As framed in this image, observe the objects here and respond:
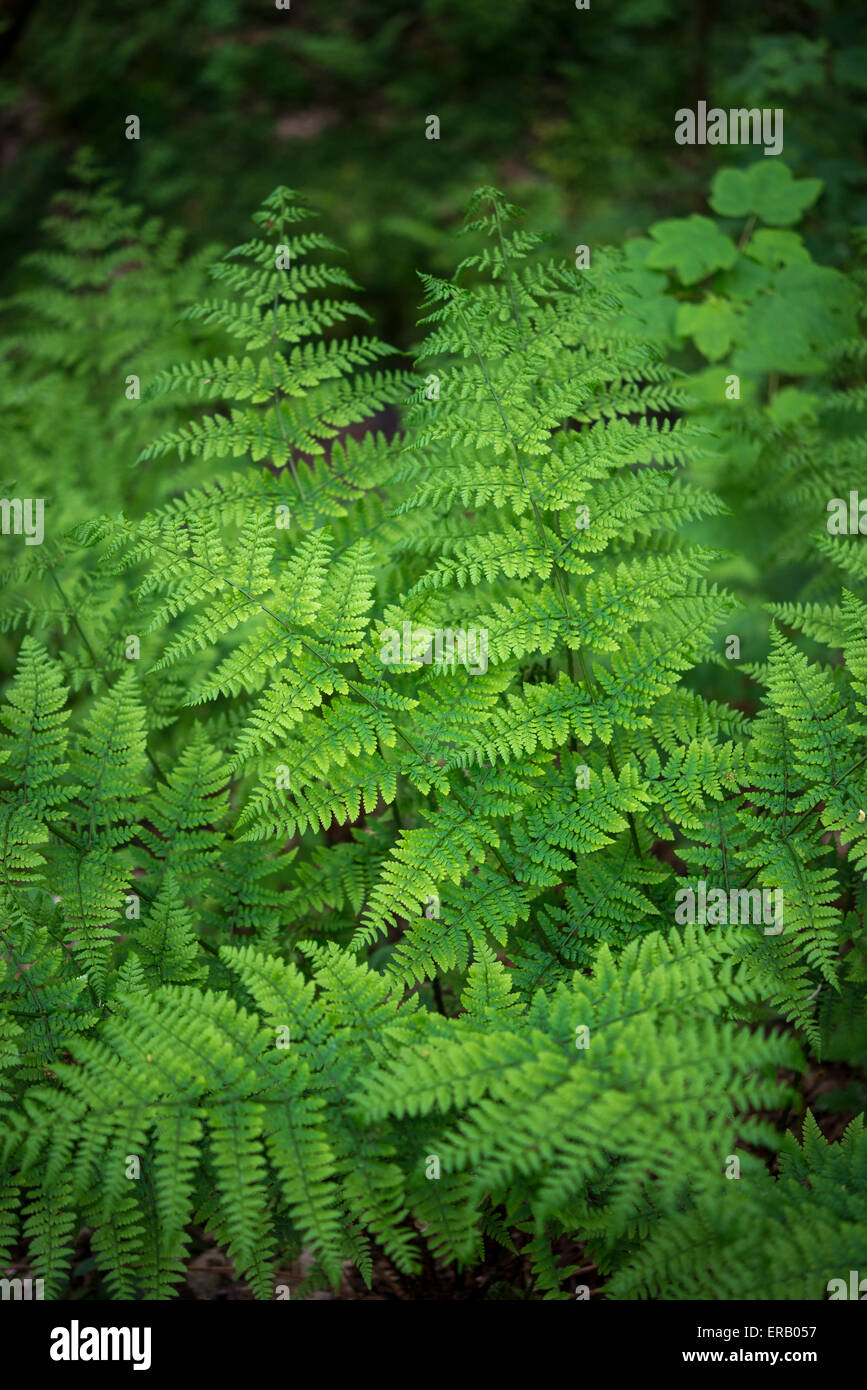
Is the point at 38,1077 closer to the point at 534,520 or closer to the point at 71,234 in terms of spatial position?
the point at 534,520

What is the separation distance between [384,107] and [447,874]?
748 cm

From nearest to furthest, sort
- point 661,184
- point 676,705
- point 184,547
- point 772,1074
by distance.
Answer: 1. point 772,1074
2. point 184,547
3. point 676,705
4. point 661,184

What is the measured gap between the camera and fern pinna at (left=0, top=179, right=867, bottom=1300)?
2.10 m

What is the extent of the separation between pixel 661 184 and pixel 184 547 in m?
5.72

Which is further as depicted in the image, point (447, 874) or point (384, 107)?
point (384, 107)

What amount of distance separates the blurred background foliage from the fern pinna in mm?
3801

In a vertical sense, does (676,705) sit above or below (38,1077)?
above

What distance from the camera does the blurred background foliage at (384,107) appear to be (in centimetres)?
675

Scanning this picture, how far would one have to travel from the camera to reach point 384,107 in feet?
25.3

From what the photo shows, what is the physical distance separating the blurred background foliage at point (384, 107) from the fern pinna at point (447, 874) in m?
3.80

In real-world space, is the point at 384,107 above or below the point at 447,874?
above

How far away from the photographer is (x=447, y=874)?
98.4 inches

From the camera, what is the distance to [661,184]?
22.1 ft

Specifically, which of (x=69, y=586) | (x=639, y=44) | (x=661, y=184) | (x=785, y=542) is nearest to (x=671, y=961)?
(x=785, y=542)
